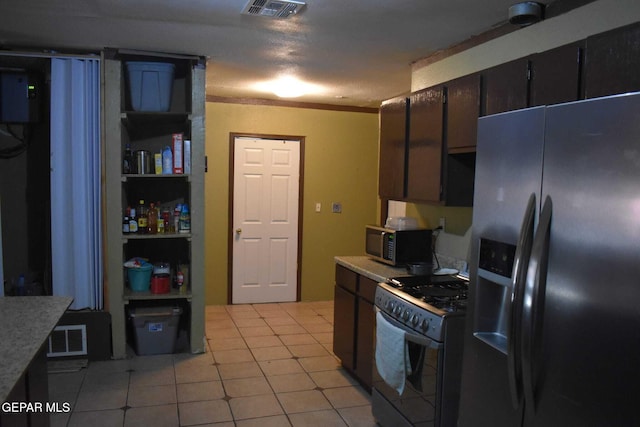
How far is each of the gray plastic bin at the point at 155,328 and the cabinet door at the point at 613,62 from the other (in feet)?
10.7

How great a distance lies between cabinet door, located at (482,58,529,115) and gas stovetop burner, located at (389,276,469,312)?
0.97m

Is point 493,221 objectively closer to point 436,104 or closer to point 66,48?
point 436,104

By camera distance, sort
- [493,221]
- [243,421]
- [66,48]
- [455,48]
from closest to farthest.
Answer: [493,221]
[243,421]
[455,48]
[66,48]

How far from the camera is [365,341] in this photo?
3.24 metres

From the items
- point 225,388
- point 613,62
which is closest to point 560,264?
point 613,62

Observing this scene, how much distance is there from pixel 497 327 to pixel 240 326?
10.9 ft

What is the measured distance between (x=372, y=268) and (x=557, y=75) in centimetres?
170

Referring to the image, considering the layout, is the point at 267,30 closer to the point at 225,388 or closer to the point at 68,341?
the point at 225,388

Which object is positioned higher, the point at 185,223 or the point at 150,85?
the point at 150,85

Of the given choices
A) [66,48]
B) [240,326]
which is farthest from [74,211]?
[240,326]

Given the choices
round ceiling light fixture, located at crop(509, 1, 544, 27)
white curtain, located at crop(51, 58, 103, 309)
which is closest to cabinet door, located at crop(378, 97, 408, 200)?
round ceiling light fixture, located at crop(509, 1, 544, 27)

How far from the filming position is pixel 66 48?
11.8 ft

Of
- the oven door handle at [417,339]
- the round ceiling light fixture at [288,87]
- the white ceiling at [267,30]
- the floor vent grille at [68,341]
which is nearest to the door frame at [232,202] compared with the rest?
the round ceiling light fixture at [288,87]

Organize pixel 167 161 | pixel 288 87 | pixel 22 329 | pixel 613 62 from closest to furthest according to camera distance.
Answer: pixel 613 62
pixel 22 329
pixel 167 161
pixel 288 87
